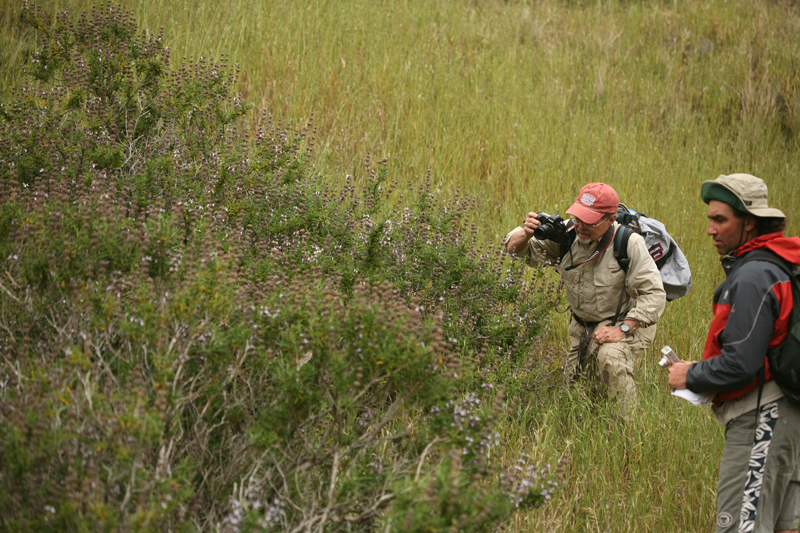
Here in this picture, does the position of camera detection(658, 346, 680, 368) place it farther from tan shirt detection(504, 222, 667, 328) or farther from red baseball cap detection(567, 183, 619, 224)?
red baseball cap detection(567, 183, 619, 224)

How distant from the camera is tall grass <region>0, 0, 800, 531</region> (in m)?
3.95

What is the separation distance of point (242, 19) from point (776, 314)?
673cm

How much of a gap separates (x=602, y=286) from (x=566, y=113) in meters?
4.96

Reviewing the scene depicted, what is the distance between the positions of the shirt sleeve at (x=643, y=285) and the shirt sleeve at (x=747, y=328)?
4.37 ft

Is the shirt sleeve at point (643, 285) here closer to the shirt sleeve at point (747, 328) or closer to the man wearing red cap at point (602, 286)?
the man wearing red cap at point (602, 286)

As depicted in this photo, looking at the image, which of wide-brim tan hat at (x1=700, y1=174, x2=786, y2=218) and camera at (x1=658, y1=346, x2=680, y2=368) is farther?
camera at (x1=658, y1=346, x2=680, y2=368)

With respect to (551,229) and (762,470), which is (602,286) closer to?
(551,229)

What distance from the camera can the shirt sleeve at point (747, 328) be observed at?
2578 millimetres

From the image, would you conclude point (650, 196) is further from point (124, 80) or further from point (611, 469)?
point (124, 80)

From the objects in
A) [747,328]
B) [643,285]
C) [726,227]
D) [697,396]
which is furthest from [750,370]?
[643,285]

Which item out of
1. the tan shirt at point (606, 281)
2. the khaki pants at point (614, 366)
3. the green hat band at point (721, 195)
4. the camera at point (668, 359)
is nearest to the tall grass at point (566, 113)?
the khaki pants at point (614, 366)

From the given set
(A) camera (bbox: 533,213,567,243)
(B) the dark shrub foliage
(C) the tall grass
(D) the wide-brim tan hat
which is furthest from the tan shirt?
(D) the wide-brim tan hat

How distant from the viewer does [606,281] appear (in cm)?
418

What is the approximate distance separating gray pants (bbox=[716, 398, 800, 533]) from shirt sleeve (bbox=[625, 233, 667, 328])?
4.12ft
